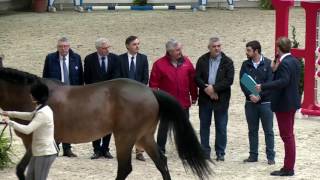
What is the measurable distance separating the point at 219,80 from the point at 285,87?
3.48 ft

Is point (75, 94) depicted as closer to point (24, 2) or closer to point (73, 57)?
point (73, 57)

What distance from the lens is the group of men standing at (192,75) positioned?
29.6ft

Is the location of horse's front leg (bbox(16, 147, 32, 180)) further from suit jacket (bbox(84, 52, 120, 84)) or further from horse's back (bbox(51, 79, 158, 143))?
suit jacket (bbox(84, 52, 120, 84))

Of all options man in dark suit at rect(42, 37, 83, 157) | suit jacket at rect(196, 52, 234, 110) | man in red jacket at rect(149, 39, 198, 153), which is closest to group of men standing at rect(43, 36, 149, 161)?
man in dark suit at rect(42, 37, 83, 157)

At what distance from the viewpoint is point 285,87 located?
8273 mm

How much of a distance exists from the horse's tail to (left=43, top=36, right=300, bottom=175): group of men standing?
928 mm

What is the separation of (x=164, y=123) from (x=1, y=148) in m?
2.13

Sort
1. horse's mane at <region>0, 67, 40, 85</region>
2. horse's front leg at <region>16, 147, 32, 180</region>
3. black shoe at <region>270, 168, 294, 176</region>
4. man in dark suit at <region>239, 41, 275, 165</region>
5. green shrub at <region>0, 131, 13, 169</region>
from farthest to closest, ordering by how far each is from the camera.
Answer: man in dark suit at <region>239, 41, 275, 165</region>, green shrub at <region>0, 131, 13, 169</region>, black shoe at <region>270, 168, 294, 176</region>, horse's mane at <region>0, 67, 40, 85</region>, horse's front leg at <region>16, 147, 32, 180</region>

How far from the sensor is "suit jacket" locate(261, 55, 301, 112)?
8234 mm

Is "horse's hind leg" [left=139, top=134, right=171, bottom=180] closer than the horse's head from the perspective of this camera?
No

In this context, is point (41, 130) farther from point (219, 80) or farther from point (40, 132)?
point (219, 80)

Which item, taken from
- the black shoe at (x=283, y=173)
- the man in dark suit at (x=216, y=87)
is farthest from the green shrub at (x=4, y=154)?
the black shoe at (x=283, y=173)

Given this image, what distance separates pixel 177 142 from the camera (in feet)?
25.8

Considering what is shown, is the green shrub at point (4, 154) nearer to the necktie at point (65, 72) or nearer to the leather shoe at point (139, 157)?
the necktie at point (65, 72)
